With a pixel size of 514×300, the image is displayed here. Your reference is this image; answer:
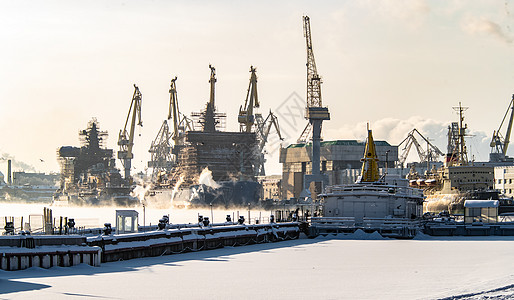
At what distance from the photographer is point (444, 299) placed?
27047mm

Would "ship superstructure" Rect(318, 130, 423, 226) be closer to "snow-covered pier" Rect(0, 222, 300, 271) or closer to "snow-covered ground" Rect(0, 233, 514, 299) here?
"snow-covered pier" Rect(0, 222, 300, 271)

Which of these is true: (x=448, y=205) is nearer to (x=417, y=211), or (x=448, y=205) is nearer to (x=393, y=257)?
(x=417, y=211)

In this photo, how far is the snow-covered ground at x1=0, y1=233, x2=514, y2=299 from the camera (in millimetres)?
28844

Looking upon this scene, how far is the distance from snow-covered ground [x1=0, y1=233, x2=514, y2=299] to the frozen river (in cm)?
3

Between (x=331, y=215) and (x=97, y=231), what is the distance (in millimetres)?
24065

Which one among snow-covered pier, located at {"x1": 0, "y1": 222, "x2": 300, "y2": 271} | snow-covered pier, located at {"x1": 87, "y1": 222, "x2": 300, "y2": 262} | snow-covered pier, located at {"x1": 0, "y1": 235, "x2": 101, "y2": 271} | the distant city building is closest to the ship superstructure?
snow-covered pier, located at {"x1": 87, "y1": 222, "x2": 300, "y2": 262}

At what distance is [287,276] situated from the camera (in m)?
34.8

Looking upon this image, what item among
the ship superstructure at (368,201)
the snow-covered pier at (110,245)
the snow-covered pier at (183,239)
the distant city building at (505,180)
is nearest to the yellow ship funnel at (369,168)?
the ship superstructure at (368,201)

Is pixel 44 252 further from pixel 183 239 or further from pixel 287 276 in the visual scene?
pixel 183 239

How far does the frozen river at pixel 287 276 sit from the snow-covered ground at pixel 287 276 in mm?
35

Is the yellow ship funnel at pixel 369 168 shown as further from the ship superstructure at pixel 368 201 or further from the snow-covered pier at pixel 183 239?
the snow-covered pier at pixel 183 239

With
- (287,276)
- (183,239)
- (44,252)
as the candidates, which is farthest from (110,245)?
(287,276)

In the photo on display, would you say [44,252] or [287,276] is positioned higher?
[44,252]

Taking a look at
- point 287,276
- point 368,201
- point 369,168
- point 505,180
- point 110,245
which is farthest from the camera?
point 505,180
